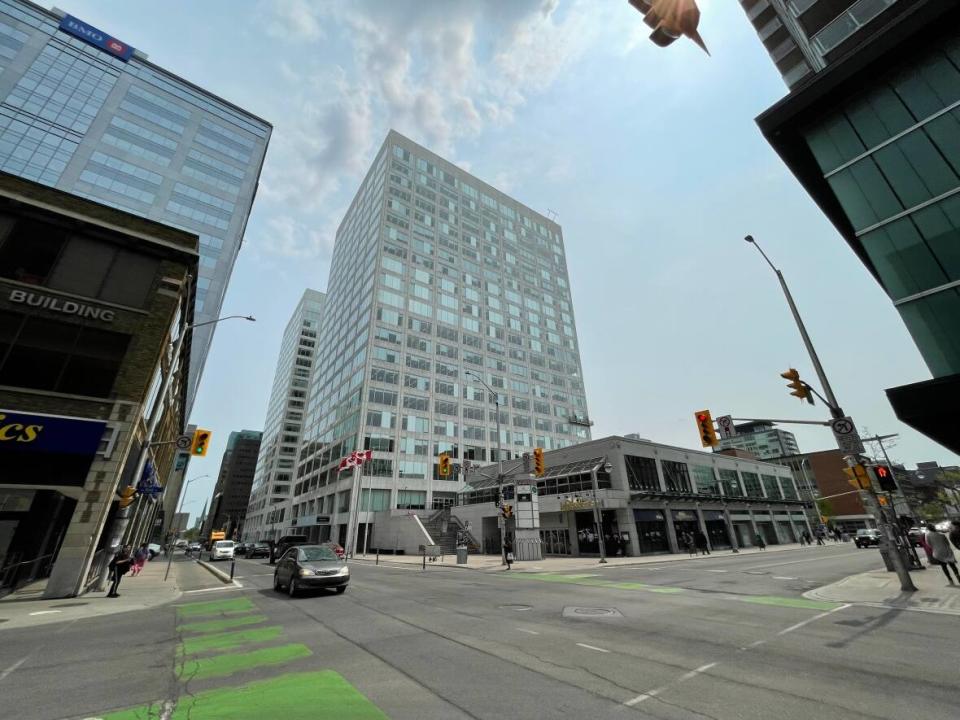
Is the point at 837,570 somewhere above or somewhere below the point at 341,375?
below

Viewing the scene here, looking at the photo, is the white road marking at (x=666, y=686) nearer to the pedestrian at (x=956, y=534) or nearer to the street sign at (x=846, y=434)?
the street sign at (x=846, y=434)

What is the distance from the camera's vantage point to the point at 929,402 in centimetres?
1133

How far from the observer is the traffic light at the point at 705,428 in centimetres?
1614

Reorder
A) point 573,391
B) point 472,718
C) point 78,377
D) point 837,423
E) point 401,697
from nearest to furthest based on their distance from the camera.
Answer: point 472,718, point 401,697, point 837,423, point 78,377, point 573,391

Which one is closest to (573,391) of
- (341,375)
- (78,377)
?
(341,375)

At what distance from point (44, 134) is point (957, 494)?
144583 mm

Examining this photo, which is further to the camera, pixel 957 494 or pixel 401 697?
pixel 957 494

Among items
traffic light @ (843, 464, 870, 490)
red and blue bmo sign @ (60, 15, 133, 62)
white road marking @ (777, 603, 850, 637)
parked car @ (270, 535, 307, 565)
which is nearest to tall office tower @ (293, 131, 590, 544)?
parked car @ (270, 535, 307, 565)

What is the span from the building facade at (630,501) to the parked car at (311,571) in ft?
58.2

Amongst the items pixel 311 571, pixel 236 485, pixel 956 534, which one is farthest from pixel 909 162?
pixel 236 485

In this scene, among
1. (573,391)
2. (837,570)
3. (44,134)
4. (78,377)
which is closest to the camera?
(78,377)

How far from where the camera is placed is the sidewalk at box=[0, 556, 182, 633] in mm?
10616

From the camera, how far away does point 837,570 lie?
64.2 ft

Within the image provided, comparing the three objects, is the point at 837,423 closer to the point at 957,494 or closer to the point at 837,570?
the point at 837,570
